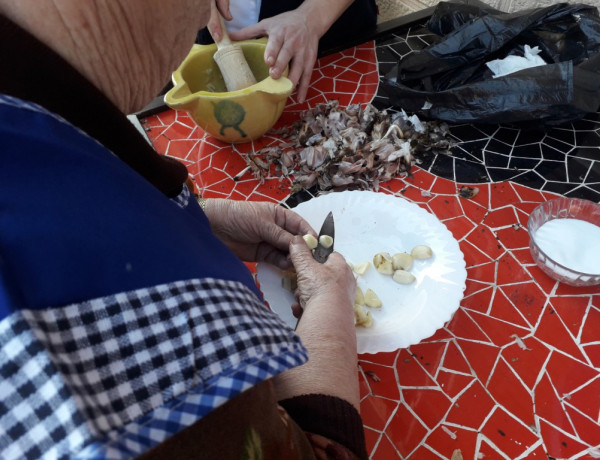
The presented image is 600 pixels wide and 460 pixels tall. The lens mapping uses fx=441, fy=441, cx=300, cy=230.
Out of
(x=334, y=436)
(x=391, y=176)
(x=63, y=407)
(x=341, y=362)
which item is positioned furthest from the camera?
(x=391, y=176)

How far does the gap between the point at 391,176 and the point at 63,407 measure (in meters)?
1.03

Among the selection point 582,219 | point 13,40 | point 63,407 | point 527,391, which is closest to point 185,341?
point 63,407

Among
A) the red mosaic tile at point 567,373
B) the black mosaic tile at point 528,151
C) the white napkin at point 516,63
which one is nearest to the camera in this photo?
the red mosaic tile at point 567,373

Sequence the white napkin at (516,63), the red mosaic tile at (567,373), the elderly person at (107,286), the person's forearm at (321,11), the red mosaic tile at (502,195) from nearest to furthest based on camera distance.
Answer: the elderly person at (107,286)
the red mosaic tile at (567,373)
the red mosaic tile at (502,195)
the white napkin at (516,63)
the person's forearm at (321,11)

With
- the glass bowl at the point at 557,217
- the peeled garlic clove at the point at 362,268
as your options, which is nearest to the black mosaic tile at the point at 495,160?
the glass bowl at the point at 557,217

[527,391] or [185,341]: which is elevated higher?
[185,341]

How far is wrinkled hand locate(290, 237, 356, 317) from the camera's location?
826 mm

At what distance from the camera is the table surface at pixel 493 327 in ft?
2.49

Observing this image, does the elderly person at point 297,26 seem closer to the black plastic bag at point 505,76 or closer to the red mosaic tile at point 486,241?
the black plastic bag at point 505,76

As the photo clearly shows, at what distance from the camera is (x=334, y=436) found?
0.62 meters

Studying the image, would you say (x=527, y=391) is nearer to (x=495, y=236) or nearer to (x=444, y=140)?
(x=495, y=236)

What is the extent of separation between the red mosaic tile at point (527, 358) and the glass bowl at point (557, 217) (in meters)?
0.16

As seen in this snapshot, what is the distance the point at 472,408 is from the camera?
79cm

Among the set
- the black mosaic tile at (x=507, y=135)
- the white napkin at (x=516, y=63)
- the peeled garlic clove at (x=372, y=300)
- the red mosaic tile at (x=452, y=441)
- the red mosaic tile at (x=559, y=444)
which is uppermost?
the white napkin at (x=516, y=63)
